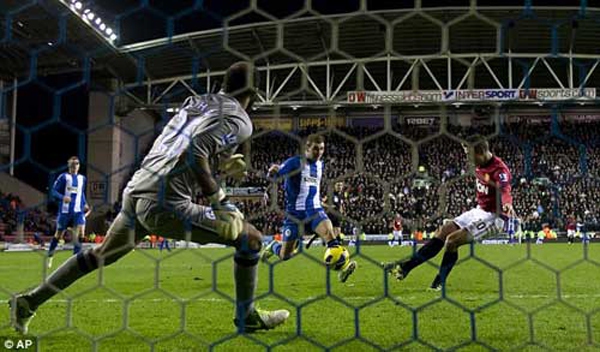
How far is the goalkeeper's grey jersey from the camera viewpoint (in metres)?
2.85

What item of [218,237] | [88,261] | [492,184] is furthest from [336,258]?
[88,261]

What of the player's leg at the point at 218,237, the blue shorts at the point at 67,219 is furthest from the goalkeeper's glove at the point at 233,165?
the blue shorts at the point at 67,219

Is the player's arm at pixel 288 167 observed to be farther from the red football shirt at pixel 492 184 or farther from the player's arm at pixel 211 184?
the player's arm at pixel 211 184

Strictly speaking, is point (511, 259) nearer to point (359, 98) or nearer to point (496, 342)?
point (496, 342)

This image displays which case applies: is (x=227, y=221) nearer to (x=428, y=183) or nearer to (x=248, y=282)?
(x=248, y=282)

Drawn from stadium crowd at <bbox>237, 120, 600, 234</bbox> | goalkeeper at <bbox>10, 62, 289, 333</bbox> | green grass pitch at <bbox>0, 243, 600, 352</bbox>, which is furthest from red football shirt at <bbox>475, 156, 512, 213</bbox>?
stadium crowd at <bbox>237, 120, 600, 234</bbox>

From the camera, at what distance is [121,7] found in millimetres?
10148

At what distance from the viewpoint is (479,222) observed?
5.46 meters

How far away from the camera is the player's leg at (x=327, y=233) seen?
5.82 m

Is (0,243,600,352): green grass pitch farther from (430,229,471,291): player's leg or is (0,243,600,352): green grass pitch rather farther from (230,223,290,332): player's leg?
(430,229,471,291): player's leg

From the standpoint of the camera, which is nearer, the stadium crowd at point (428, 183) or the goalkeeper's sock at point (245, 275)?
the goalkeeper's sock at point (245, 275)

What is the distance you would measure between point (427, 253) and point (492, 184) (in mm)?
855

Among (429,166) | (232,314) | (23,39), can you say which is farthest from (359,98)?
(232,314)

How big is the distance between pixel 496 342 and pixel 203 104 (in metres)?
1.96
